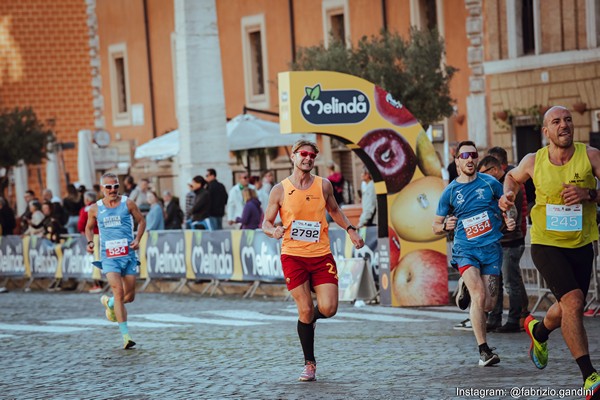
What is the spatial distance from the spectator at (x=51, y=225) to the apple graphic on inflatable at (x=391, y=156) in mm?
10612

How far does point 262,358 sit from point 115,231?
3.14m

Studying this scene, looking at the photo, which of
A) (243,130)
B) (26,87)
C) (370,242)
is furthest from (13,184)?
(370,242)

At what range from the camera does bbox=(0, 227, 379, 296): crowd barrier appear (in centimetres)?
2216

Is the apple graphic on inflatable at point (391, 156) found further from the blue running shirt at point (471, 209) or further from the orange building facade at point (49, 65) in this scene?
the orange building facade at point (49, 65)

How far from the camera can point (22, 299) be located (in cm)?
2588

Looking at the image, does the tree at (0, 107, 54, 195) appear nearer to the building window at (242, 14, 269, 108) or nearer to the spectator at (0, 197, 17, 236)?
the building window at (242, 14, 269, 108)

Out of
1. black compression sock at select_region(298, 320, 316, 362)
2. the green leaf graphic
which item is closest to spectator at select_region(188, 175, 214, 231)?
the green leaf graphic

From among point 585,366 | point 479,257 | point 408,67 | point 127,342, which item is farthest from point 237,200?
point 585,366

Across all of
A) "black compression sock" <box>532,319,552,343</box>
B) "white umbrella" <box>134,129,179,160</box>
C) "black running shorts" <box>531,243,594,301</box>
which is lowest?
"black compression sock" <box>532,319,552,343</box>

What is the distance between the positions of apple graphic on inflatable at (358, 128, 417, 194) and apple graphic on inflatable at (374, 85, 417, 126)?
6.0 inches

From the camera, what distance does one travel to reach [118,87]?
5053cm

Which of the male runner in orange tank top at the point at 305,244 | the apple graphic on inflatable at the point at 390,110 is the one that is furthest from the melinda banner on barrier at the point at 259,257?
the male runner in orange tank top at the point at 305,244

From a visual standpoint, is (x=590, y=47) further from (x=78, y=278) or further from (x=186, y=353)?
(x=186, y=353)

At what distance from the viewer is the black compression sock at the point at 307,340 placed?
12055 millimetres
